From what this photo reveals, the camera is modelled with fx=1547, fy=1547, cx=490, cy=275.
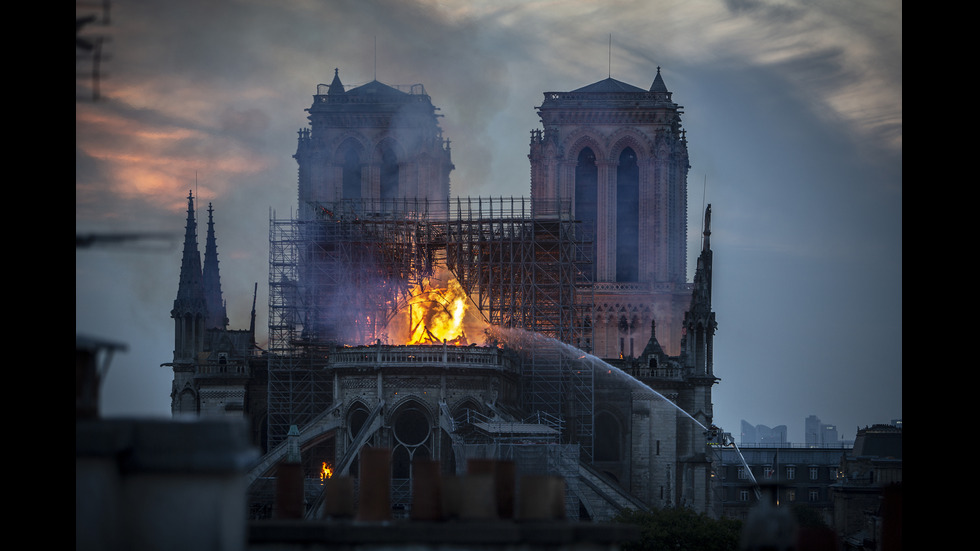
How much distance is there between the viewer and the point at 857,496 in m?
88.4

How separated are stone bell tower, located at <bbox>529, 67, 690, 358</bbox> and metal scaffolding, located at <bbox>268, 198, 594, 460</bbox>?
13.2 metres

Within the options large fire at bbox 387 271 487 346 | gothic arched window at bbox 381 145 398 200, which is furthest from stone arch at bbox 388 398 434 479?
gothic arched window at bbox 381 145 398 200

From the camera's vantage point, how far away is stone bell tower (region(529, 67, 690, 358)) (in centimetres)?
9138

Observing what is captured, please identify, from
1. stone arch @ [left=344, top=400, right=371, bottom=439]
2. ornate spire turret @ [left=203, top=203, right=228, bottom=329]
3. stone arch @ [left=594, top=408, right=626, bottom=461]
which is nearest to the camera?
stone arch @ [left=344, top=400, right=371, bottom=439]

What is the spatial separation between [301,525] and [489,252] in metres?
59.9

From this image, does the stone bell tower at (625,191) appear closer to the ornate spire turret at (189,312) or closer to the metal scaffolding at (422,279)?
A: the metal scaffolding at (422,279)

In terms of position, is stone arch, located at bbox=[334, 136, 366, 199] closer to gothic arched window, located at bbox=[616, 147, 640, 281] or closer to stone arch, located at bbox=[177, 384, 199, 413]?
gothic arched window, located at bbox=[616, 147, 640, 281]

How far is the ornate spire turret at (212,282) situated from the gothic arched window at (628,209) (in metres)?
24.0

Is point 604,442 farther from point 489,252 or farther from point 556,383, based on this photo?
point 489,252

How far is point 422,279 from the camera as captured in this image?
77.4m

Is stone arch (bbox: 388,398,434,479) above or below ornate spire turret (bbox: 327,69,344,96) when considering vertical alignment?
below

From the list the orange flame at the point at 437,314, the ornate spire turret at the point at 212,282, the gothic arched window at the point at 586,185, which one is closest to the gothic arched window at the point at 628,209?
the gothic arched window at the point at 586,185

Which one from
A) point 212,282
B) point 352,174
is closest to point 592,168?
point 352,174

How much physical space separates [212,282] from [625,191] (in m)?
25.3
